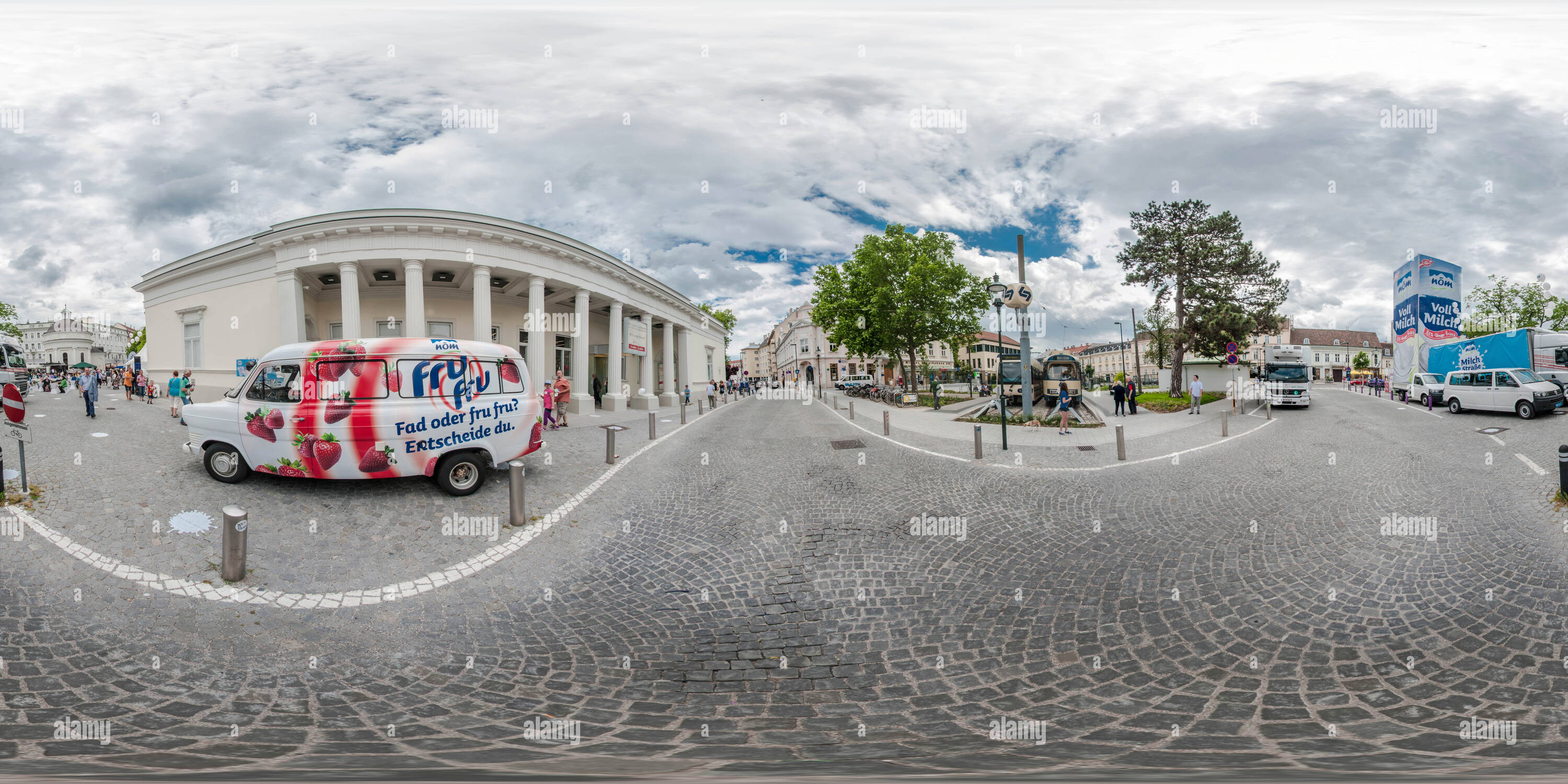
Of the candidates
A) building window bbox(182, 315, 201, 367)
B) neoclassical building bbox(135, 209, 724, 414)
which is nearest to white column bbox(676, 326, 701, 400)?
neoclassical building bbox(135, 209, 724, 414)

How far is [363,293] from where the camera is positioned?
21.2 metres

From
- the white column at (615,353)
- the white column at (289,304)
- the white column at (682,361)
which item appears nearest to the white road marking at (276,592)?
the white column at (289,304)

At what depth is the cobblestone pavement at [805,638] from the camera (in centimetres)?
286

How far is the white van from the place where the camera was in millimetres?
14922

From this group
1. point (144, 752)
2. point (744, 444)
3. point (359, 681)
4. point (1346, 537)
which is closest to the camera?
point (144, 752)

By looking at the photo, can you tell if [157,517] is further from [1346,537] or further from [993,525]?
[1346,537]

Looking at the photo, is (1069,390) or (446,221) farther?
(1069,390)

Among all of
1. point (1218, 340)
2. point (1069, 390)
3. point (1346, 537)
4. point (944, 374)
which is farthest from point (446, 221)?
point (944, 374)

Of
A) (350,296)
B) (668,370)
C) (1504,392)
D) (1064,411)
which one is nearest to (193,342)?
(350,296)

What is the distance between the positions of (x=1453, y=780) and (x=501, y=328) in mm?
26846

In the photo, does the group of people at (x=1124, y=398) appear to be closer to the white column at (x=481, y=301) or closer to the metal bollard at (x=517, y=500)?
the metal bollard at (x=517, y=500)

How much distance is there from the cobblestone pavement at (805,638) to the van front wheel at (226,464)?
0.90 ft

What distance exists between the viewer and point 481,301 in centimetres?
1991

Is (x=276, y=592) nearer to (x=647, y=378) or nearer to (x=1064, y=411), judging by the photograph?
(x=1064, y=411)
